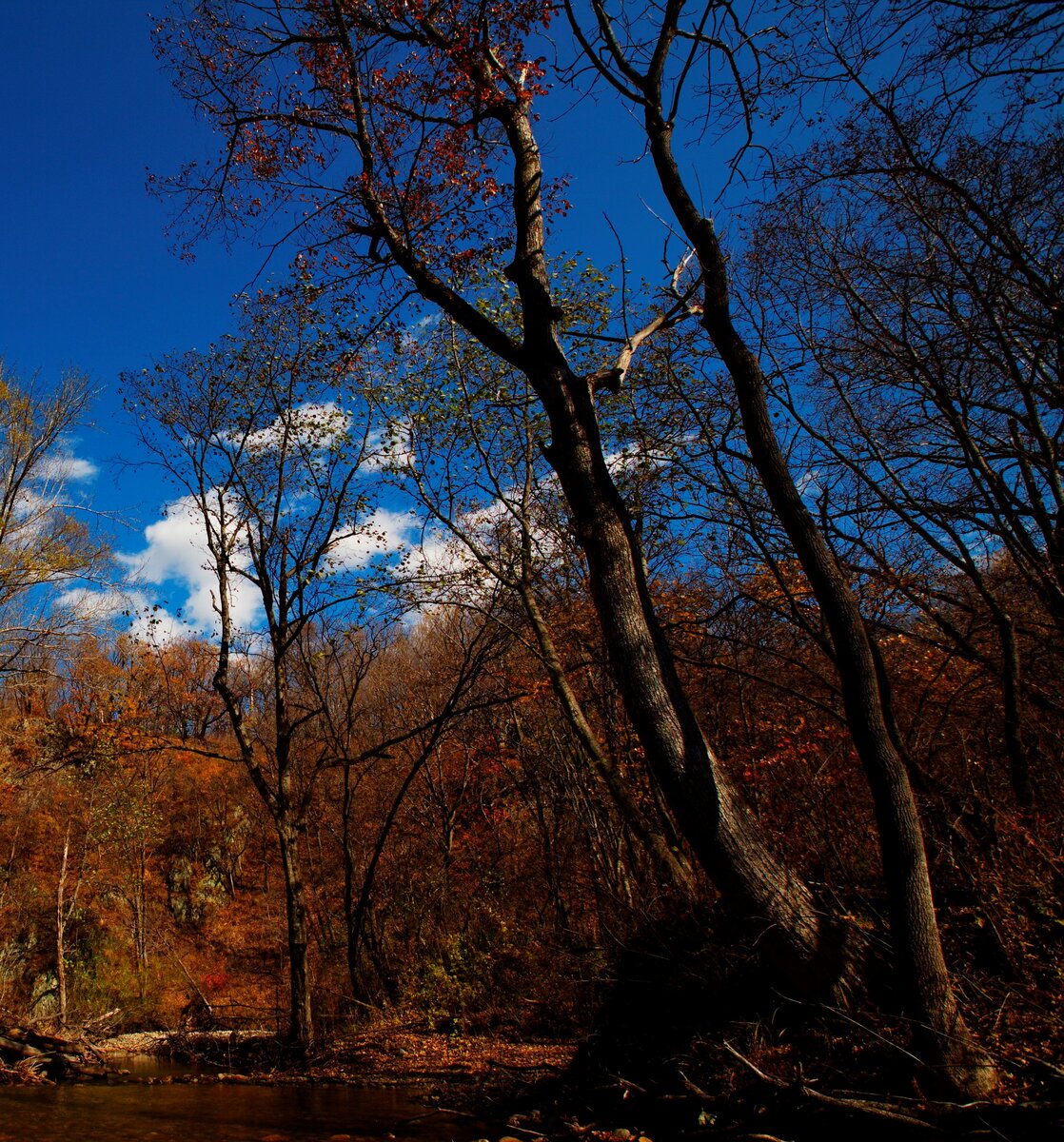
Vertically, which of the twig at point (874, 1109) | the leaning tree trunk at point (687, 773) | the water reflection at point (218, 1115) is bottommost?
the water reflection at point (218, 1115)

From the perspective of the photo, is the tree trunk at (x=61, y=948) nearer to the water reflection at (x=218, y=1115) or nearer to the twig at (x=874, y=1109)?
the water reflection at (x=218, y=1115)

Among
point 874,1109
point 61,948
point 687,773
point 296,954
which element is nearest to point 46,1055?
point 296,954

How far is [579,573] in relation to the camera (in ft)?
41.6

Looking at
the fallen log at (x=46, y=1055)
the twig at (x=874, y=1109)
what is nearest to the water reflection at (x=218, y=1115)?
the fallen log at (x=46, y=1055)

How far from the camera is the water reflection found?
598cm

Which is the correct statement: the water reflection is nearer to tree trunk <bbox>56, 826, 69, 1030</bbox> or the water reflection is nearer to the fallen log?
the fallen log

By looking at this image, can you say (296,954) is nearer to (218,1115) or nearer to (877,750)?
(218,1115)

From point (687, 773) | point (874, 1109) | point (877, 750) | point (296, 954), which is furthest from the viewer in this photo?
point (296, 954)

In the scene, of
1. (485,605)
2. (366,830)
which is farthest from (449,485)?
(366,830)

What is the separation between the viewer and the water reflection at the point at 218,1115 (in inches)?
235

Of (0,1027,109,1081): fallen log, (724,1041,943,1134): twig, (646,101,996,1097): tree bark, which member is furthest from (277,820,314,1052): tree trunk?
(646,101,996,1097): tree bark

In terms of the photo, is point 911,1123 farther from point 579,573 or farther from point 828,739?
point 579,573

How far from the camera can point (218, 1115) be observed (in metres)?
7.18

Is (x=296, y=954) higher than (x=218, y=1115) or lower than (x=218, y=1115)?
higher
